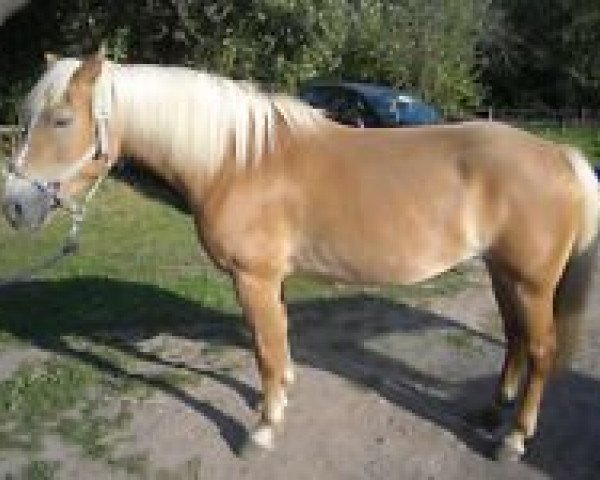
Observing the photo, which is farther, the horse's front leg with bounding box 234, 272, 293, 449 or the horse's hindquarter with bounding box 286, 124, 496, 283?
the horse's front leg with bounding box 234, 272, 293, 449

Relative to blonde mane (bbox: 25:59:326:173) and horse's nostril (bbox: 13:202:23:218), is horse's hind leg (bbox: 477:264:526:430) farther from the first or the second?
horse's nostril (bbox: 13:202:23:218)

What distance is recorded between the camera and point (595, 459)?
16.1ft

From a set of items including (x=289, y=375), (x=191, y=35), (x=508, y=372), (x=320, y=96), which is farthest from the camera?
(x=320, y=96)

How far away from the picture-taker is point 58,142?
4.57 m

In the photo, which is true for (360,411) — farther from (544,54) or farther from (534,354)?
(544,54)

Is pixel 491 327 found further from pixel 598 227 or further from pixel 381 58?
pixel 381 58

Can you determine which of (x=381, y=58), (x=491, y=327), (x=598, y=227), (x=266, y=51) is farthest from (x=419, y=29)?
(x=598, y=227)

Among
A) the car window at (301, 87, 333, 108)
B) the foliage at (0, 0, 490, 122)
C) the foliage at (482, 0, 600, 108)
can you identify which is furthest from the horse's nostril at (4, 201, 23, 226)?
the foliage at (482, 0, 600, 108)

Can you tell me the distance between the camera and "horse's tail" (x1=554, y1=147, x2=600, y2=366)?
15.4 ft

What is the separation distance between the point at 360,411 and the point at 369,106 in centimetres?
1107

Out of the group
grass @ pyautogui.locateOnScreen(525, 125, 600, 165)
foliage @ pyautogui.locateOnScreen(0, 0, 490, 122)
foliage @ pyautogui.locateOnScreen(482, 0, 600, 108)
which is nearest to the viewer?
foliage @ pyautogui.locateOnScreen(0, 0, 490, 122)

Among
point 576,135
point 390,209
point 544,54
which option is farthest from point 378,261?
point 544,54

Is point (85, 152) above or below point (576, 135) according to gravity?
above

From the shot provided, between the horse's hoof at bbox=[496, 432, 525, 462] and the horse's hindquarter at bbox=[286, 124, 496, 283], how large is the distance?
89cm
